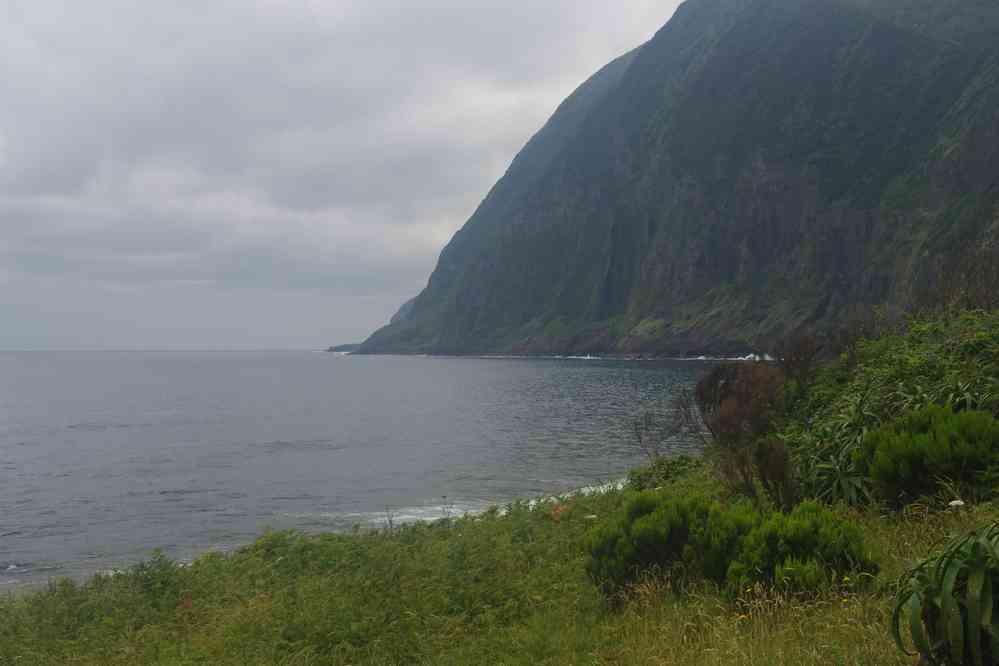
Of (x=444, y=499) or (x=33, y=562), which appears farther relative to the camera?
(x=444, y=499)

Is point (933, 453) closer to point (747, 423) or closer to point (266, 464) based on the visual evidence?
point (747, 423)

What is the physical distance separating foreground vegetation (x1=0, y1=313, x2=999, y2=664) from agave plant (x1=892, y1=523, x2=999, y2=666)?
0.5 inches

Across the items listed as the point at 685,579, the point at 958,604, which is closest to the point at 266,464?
the point at 685,579

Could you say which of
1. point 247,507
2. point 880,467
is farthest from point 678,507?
point 247,507

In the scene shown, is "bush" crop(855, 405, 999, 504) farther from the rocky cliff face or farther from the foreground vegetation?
the rocky cliff face

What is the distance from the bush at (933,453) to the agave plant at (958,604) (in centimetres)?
348

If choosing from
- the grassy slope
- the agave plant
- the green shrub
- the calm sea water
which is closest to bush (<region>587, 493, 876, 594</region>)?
the green shrub

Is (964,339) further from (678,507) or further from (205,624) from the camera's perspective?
(205,624)

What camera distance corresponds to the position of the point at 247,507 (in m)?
25.7

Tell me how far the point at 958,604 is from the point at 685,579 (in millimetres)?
3202

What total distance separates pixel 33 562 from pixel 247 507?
6987mm

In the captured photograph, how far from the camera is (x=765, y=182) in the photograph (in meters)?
128

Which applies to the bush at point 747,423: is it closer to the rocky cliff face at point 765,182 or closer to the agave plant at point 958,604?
the agave plant at point 958,604

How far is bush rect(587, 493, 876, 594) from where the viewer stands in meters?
6.56
